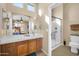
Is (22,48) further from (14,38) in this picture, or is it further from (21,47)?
(14,38)

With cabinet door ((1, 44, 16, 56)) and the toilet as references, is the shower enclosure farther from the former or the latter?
cabinet door ((1, 44, 16, 56))

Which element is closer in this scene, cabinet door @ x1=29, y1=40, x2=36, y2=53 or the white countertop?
the white countertop

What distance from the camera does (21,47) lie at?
159 centimetres

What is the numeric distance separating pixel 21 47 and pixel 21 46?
0.01 metres

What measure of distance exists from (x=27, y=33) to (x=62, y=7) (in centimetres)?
60

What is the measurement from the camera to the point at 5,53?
155cm

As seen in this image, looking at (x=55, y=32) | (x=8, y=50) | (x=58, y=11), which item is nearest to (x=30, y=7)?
(x=58, y=11)

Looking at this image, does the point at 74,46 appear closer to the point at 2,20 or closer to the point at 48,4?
the point at 48,4

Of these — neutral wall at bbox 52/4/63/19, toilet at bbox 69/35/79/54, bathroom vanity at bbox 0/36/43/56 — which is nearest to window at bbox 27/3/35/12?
neutral wall at bbox 52/4/63/19

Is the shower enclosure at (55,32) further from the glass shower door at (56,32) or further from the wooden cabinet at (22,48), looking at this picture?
the wooden cabinet at (22,48)

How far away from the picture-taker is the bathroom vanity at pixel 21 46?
1527 mm

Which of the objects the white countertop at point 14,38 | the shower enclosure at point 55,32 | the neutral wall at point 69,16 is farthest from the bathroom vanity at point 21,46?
the neutral wall at point 69,16

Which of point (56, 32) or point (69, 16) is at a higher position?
point (69, 16)

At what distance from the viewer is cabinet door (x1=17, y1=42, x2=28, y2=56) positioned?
158 centimetres
